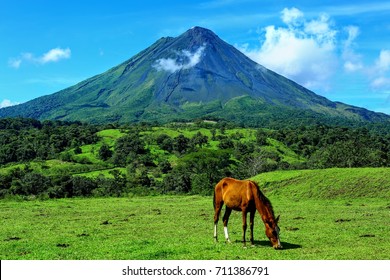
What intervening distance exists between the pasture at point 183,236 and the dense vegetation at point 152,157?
28.3 meters

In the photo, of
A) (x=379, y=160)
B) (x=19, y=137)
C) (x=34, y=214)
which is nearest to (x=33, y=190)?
(x=34, y=214)

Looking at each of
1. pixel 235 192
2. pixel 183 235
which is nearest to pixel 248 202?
pixel 235 192

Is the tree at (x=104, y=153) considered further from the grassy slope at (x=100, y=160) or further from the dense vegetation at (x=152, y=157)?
the grassy slope at (x=100, y=160)

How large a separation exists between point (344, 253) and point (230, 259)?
363 centimetres

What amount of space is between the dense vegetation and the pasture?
1115 inches

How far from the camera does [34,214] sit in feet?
94.2

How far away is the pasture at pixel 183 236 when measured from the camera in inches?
543

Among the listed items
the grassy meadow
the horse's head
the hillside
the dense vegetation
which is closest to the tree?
the dense vegetation

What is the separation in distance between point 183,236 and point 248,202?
372 cm

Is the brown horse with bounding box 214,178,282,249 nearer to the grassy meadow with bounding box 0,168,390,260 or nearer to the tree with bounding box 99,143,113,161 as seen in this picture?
the grassy meadow with bounding box 0,168,390,260

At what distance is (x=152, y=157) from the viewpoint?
11188cm

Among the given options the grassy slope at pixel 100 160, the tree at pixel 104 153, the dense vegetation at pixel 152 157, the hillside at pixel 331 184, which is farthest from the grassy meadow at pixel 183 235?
the tree at pixel 104 153
